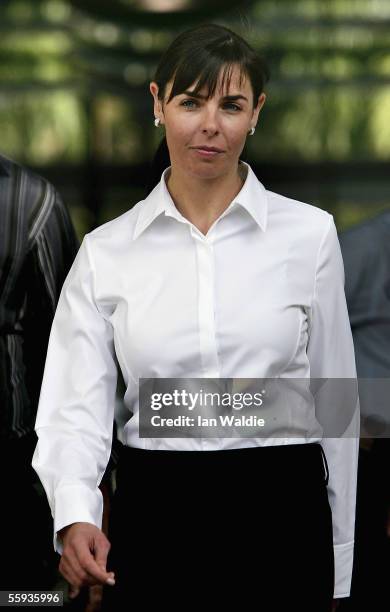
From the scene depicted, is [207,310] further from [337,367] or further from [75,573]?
[75,573]

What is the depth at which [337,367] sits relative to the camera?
6.23 ft

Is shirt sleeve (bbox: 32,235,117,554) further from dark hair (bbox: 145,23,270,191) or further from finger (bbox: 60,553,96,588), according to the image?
dark hair (bbox: 145,23,270,191)

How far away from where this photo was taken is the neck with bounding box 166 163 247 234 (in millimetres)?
1862

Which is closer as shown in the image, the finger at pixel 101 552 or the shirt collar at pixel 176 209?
the finger at pixel 101 552

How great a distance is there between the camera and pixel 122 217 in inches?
76.5

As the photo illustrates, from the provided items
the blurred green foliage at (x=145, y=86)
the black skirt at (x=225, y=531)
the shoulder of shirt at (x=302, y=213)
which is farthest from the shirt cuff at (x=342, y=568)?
the blurred green foliage at (x=145, y=86)

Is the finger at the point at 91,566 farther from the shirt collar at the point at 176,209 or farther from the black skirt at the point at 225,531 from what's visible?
the shirt collar at the point at 176,209

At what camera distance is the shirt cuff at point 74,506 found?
68.5 inches

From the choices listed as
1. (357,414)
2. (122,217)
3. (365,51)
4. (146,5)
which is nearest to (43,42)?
(146,5)

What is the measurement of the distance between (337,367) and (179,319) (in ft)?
0.87

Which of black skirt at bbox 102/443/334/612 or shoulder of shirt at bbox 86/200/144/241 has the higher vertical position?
shoulder of shirt at bbox 86/200/144/241

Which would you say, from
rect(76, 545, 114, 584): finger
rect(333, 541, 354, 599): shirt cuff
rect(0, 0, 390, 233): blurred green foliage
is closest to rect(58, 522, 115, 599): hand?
rect(76, 545, 114, 584): finger

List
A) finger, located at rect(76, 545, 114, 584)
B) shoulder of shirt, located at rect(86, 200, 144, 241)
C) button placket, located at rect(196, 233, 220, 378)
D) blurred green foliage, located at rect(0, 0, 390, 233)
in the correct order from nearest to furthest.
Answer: finger, located at rect(76, 545, 114, 584)
button placket, located at rect(196, 233, 220, 378)
shoulder of shirt, located at rect(86, 200, 144, 241)
blurred green foliage, located at rect(0, 0, 390, 233)

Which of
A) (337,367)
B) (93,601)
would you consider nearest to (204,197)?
(337,367)
